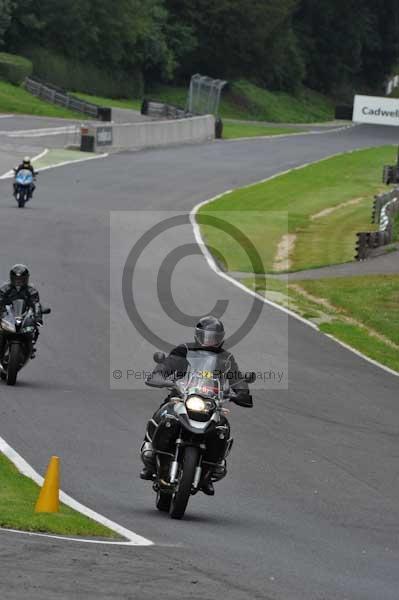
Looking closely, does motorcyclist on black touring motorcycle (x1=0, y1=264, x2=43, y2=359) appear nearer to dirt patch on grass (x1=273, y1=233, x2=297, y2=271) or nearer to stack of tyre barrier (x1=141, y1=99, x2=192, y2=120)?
dirt patch on grass (x1=273, y1=233, x2=297, y2=271)

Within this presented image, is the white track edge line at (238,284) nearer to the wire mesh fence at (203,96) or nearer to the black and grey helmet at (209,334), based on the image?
the black and grey helmet at (209,334)

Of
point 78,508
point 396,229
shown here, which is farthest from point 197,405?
point 396,229

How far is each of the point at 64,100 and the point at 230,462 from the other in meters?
69.3

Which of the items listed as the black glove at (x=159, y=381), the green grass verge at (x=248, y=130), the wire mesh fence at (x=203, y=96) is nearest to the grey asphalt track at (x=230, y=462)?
the black glove at (x=159, y=381)

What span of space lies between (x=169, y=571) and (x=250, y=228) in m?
35.1

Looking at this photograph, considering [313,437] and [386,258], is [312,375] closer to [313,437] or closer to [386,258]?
[313,437]

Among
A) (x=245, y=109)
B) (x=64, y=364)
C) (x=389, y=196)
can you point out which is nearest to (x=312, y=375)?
(x=64, y=364)

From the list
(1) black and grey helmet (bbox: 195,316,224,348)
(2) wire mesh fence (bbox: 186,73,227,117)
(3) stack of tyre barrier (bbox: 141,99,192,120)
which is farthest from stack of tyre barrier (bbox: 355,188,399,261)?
(3) stack of tyre barrier (bbox: 141,99,192,120)

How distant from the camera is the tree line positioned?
96.0 m

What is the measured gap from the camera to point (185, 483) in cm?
1218

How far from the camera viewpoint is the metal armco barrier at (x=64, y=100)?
78750 mm

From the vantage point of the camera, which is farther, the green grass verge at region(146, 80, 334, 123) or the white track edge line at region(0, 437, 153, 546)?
the green grass verge at region(146, 80, 334, 123)

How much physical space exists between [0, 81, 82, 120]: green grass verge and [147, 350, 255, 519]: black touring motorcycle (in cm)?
6578

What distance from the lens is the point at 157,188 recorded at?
5253 centimetres
